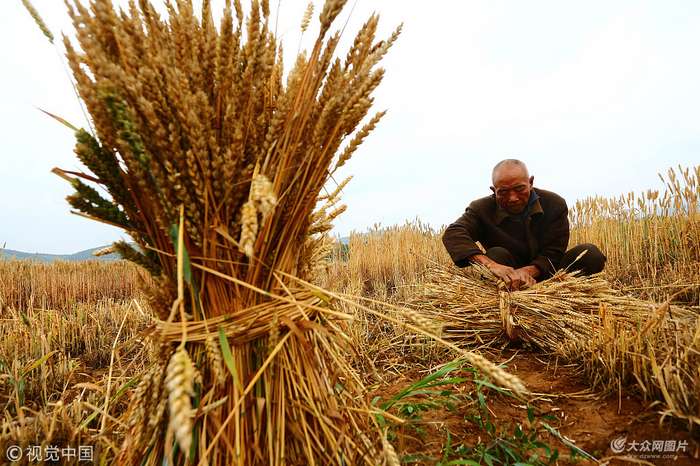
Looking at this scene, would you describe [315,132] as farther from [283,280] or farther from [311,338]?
[311,338]

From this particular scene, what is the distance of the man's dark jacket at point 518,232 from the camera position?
3.69 meters

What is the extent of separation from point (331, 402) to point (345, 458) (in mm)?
128

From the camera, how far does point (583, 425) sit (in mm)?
1599

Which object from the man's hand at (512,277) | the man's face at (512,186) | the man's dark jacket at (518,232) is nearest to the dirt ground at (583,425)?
the man's hand at (512,277)

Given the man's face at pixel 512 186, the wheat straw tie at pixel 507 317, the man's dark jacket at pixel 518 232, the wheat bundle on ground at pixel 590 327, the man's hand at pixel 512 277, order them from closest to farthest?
the wheat bundle on ground at pixel 590 327, the wheat straw tie at pixel 507 317, the man's hand at pixel 512 277, the man's face at pixel 512 186, the man's dark jacket at pixel 518 232

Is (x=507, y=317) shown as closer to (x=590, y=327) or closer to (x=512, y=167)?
(x=590, y=327)

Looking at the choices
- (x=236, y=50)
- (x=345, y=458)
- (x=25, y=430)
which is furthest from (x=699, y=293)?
(x=25, y=430)

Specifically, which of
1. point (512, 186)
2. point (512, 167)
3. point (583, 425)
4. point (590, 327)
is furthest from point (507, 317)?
point (512, 167)

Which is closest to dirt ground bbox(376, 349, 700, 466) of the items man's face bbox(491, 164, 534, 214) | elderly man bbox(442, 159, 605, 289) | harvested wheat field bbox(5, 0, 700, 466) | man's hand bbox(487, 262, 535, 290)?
harvested wheat field bbox(5, 0, 700, 466)

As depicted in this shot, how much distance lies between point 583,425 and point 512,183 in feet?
7.92

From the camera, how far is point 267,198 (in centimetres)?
50

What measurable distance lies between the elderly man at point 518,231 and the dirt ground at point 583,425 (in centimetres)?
160

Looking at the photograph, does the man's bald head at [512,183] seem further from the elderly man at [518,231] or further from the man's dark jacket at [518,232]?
the man's dark jacket at [518,232]

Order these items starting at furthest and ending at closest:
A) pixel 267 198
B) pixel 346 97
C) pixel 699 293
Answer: pixel 699 293 → pixel 346 97 → pixel 267 198
